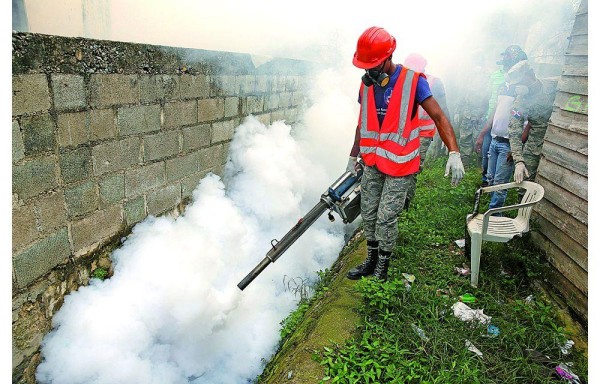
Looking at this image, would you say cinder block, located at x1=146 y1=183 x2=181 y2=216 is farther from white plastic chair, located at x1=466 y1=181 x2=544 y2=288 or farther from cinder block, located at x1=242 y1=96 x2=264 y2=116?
white plastic chair, located at x1=466 y1=181 x2=544 y2=288

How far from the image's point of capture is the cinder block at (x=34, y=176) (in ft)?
7.68

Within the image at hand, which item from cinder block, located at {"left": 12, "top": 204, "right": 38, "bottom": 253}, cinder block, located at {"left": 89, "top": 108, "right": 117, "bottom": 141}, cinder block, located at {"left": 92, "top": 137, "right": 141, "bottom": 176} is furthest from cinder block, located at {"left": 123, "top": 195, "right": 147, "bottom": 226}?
cinder block, located at {"left": 12, "top": 204, "right": 38, "bottom": 253}

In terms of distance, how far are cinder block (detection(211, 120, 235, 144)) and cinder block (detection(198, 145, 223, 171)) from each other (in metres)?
0.10

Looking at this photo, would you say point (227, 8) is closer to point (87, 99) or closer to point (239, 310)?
point (87, 99)

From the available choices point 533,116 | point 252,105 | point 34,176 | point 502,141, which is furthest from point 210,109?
point 533,116

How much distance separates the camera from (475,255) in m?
3.46

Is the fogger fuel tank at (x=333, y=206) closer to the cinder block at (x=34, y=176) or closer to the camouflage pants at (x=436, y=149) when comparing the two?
the cinder block at (x=34, y=176)

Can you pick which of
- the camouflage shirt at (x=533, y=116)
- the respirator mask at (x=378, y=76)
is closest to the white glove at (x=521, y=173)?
the camouflage shirt at (x=533, y=116)

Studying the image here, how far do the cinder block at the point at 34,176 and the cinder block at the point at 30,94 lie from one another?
1.07 feet

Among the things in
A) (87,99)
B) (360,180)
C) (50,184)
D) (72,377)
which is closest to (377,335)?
(360,180)

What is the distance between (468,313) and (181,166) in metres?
3.05

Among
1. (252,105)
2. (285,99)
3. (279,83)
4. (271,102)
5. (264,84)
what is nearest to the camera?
(252,105)

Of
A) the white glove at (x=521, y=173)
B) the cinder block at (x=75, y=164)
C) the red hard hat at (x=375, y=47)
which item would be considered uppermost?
the red hard hat at (x=375, y=47)

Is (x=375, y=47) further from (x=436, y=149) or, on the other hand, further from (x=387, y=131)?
(x=436, y=149)
